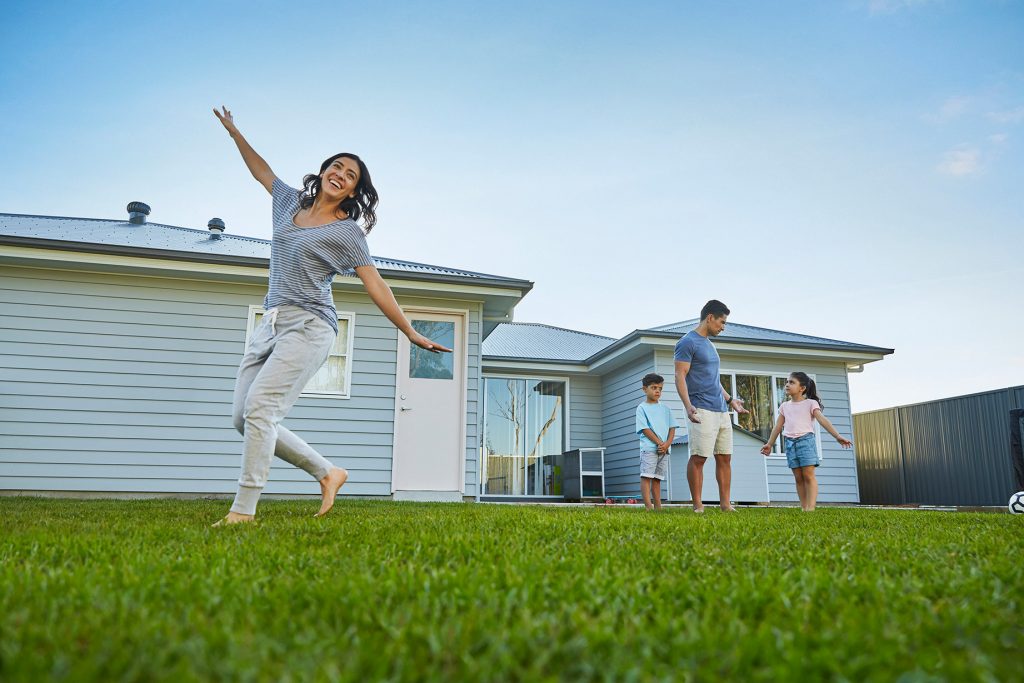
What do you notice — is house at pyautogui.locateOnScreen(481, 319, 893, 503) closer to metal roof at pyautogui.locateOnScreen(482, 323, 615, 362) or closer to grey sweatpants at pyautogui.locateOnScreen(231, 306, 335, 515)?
metal roof at pyautogui.locateOnScreen(482, 323, 615, 362)

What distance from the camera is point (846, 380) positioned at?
13.3 m

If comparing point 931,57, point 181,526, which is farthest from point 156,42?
point 931,57

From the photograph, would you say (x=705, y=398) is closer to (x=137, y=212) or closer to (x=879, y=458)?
(x=137, y=212)

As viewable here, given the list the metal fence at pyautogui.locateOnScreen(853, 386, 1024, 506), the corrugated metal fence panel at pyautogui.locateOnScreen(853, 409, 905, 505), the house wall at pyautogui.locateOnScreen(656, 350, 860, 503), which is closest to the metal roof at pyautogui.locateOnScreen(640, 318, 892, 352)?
the house wall at pyautogui.locateOnScreen(656, 350, 860, 503)

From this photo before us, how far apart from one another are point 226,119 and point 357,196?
3.28 feet

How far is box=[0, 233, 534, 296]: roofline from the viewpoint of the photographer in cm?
813

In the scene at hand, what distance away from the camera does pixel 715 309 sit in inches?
245

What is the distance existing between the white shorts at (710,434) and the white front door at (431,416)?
3797 millimetres

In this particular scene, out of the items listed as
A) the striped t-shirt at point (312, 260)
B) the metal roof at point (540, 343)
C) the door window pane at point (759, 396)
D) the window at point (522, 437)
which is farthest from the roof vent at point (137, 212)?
the door window pane at point (759, 396)

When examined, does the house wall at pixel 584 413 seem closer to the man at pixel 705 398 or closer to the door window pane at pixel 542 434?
the door window pane at pixel 542 434

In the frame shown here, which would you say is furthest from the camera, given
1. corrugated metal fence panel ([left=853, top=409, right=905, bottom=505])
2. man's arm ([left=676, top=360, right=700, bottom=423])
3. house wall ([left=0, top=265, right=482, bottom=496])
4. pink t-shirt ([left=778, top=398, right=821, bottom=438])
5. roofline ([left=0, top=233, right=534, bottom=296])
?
corrugated metal fence panel ([left=853, top=409, right=905, bottom=505])

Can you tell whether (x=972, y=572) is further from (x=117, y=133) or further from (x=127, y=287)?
(x=117, y=133)

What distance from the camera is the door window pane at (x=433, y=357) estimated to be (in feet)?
30.7

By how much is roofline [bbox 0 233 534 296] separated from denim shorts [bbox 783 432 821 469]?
4041mm
